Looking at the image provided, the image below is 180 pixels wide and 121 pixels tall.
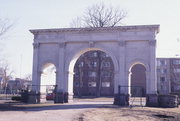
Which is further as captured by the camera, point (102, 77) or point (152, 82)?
point (102, 77)

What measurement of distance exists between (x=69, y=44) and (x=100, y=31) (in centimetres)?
360

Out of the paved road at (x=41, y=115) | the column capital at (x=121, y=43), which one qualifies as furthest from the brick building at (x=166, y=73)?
the paved road at (x=41, y=115)

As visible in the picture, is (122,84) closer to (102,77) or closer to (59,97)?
A: (59,97)

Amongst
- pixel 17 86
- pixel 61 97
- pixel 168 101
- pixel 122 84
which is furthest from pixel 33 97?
pixel 17 86

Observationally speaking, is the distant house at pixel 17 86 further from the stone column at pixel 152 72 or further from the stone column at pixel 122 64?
the stone column at pixel 152 72

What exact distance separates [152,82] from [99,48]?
20.4ft

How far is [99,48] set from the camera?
28.2 meters

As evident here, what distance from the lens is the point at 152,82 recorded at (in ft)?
87.1

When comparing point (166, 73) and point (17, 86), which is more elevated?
point (166, 73)

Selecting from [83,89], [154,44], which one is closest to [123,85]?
[154,44]

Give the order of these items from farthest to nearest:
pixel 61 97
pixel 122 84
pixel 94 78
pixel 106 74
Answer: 1. pixel 94 78
2. pixel 106 74
3. pixel 61 97
4. pixel 122 84

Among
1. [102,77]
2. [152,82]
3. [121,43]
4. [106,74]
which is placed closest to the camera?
[152,82]

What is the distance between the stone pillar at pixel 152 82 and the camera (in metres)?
26.2

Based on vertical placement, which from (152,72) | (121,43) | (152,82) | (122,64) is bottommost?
(152,82)
